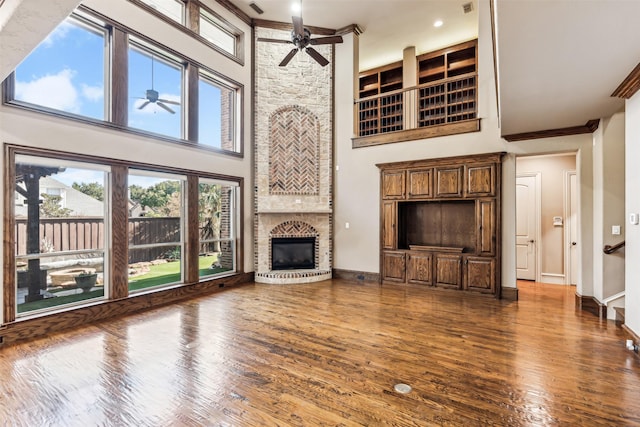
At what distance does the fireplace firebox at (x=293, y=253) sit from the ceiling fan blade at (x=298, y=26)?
4199mm

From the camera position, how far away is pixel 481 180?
5.71 meters

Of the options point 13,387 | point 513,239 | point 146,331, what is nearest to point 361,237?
point 513,239

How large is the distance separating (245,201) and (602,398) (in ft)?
20.3

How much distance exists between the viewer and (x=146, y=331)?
3.90 meters

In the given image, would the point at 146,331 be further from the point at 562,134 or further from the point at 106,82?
the point at 562,134

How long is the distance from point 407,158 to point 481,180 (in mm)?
1518

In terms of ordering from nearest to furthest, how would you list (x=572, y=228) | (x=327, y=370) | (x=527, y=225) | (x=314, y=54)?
(x=327, y=370) → (x=314, y=54) → (x=572, y=228) → (x=527, y=225)

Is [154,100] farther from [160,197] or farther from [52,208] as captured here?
[52,208]

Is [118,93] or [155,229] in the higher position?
[118,93]

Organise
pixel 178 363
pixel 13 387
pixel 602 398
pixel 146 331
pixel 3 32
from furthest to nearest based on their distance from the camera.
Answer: pixel 146 331 < pixel 178 363 < pixel 13 387 < pixel 602 398 < pixel 3 32

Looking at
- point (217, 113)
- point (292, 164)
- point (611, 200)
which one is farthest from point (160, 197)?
point (611, 200)

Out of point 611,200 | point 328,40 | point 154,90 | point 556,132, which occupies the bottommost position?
point 611,200

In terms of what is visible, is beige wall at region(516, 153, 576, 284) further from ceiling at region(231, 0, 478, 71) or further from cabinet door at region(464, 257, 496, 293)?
ceiling at region(231, 0, 478, 71)

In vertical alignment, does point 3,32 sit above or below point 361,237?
above
